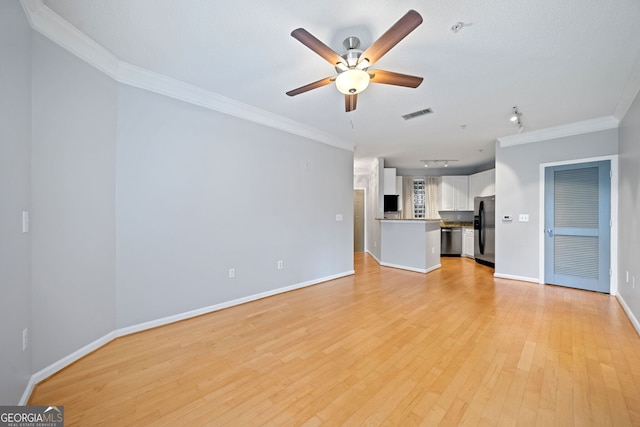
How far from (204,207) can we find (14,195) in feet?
5.08

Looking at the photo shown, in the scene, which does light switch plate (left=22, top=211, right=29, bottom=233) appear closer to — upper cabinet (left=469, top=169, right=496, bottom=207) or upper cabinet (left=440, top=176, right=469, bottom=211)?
upper cabinet (left=469, top=169, right=496, bottom=207)

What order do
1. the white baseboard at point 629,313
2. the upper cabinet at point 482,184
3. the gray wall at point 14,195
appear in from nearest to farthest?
1. the gray wall at point 14,195
2. the white baseboard at point 629,313
3. the upper cabinet at point 482,184

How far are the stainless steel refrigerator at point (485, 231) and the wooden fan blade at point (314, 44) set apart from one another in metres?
5.31

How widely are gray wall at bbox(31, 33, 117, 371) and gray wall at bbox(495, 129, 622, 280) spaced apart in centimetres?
591

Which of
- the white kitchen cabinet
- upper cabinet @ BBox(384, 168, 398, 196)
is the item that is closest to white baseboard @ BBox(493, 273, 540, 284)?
the white kitchen cabinet

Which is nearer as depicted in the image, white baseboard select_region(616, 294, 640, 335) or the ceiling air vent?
white baseboard select_region(616, 294, 640, 335)

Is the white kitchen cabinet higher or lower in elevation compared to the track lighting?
lower

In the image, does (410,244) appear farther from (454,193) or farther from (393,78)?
(393,78)

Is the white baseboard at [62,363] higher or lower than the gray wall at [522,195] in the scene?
lower

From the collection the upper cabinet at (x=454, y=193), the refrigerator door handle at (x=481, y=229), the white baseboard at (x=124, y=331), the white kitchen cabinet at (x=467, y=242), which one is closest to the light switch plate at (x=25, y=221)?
the white baseboard at (x=124, y=331)

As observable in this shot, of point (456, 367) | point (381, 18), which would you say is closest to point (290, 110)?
point (381, 18)

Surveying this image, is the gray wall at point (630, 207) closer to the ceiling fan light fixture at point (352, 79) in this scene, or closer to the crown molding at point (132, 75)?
the ceiling fan light fixture at point (352, 79)

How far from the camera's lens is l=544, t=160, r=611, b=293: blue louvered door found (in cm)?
373

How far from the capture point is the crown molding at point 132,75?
5.92ft
